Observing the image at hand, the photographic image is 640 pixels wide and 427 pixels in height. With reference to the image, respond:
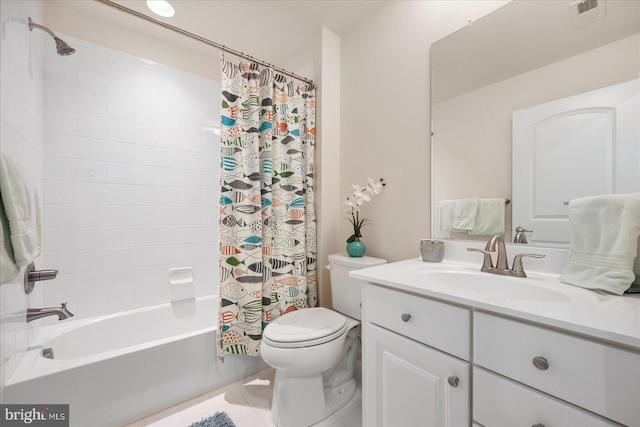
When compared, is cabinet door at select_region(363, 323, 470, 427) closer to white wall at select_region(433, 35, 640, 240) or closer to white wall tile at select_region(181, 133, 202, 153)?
white wall at select_region(433, 35, 640, 240)

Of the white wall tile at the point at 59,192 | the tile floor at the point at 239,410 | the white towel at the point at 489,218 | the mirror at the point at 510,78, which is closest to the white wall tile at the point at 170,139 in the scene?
the white wall tile at the point at 59,192

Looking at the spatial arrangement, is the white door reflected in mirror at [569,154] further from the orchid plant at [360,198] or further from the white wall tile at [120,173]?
the white wall tile at [120,173]

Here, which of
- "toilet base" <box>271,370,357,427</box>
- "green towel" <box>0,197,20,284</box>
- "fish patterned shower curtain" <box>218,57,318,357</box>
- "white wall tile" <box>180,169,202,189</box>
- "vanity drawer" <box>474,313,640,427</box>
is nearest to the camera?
"vanity drawer" <box>474,313,640,427</box>

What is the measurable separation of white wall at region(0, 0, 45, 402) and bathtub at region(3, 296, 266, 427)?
0.10 metres

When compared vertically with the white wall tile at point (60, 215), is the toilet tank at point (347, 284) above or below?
below

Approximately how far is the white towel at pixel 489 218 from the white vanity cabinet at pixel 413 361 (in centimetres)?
61

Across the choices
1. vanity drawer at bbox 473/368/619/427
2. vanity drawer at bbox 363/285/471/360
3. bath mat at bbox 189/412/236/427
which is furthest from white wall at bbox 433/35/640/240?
bath mat at bbox 189/412/236/427

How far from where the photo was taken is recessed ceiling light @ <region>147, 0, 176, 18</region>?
A: 1627 millimetres

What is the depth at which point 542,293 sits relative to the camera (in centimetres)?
88

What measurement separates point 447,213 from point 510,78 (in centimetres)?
67

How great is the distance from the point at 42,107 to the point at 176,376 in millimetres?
1861

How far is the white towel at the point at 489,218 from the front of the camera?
1.17m

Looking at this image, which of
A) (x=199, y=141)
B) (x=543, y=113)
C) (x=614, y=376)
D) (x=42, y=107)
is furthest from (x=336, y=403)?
(x=42, y=107)

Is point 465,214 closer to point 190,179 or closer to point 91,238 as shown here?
point 190,179
